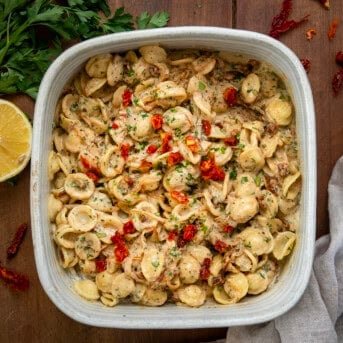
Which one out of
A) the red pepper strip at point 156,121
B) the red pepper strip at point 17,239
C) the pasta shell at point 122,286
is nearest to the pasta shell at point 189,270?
the pasta shell at point 122,286

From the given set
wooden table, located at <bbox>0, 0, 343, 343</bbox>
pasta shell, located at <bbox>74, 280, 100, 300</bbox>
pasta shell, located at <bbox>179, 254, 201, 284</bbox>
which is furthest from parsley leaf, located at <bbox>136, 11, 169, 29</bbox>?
pasta shell, located at <bbox>74, 280, 100, 300</bbox>

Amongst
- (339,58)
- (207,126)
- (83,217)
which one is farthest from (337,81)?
(83,217)

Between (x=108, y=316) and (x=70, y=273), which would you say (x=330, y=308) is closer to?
(x=108, y=316)

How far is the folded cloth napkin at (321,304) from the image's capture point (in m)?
2.47

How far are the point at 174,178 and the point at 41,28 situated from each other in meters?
0.94

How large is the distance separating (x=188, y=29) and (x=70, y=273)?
1123 millimetres

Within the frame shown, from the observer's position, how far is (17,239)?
2588 millimetres

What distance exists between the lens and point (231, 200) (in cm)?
231

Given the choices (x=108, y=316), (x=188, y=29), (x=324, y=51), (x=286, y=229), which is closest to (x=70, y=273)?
(x=108, y=316)

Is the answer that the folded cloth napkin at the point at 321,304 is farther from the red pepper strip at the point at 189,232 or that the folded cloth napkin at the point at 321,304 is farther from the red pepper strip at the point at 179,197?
the red pepper strip at the point at 179,197

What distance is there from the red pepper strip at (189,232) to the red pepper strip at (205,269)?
0.11 meters

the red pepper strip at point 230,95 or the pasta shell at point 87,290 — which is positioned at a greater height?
the red pepper strip at point 230,95

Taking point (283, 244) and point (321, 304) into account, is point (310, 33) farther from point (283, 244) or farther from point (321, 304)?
point (321, 304)

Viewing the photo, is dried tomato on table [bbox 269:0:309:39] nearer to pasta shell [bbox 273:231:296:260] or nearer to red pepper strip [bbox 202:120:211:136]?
red pepper strip [bbox 202:120:211:136]
